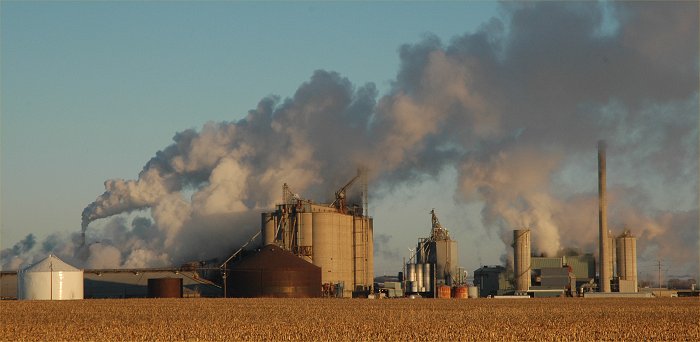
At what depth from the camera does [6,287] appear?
119 meters

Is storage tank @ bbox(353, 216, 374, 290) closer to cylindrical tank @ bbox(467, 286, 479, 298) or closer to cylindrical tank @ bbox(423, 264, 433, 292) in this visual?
cylindrical tank @ bbox(423, 264, 433, 292)

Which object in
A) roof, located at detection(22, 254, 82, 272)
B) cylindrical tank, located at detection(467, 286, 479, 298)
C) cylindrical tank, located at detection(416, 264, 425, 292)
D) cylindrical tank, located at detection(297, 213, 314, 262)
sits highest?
cylindrical tank, located at detection(297, 213, 314, 262)

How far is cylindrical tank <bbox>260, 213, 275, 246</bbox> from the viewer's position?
125438 mm

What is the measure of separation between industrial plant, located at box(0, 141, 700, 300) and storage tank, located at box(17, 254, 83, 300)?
96 millimetres

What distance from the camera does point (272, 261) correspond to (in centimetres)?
11388

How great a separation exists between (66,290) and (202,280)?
69.0ft

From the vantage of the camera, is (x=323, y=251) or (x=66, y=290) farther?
(x=323, y=251)

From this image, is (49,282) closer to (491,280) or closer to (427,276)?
(427,276)

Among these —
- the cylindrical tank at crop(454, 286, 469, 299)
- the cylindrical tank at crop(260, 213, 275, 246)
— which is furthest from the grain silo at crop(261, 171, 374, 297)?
the cylindrical tank at crop(454, 286, 469, 299)

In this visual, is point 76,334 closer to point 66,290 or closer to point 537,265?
point 66,290

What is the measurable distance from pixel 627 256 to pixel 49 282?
271ft

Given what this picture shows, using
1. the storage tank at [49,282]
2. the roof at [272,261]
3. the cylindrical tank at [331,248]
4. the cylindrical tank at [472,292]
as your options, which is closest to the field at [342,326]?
the storage tank at [49,282]

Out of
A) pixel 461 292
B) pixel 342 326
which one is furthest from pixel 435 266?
pixel 342 326

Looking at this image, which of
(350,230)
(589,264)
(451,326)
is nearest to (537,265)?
(589,264)
